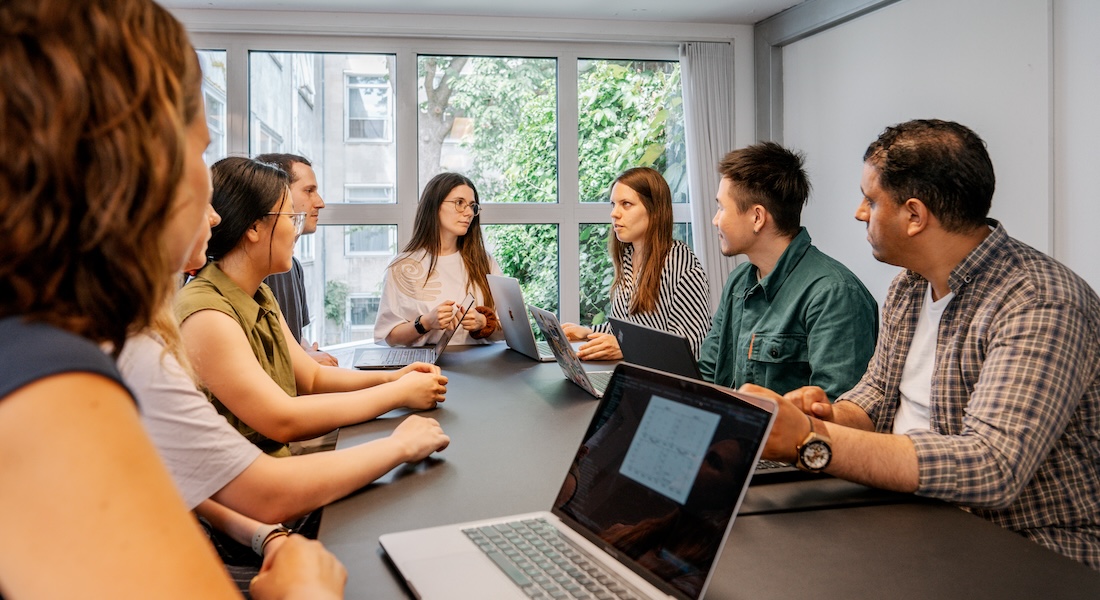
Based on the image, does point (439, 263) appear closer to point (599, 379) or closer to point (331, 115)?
point (599, 379)

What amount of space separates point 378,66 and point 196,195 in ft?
15.5

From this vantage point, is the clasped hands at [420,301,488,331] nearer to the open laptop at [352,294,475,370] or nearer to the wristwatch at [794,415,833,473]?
the open laptop at [352,294,475,370]

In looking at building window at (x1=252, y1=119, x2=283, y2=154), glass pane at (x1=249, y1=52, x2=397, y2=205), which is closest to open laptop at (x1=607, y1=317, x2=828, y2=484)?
glass pane at (x1=249, y1=52, x2=397, y2=205)

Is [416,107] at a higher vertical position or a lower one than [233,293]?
higher

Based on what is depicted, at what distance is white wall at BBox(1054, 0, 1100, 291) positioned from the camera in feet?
10.1

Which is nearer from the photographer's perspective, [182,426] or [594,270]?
[182,426]

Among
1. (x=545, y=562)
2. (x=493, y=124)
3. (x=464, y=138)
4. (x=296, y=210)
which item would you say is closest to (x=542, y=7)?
(x=493, y=124)

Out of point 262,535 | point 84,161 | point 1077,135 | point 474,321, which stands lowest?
point 262,535

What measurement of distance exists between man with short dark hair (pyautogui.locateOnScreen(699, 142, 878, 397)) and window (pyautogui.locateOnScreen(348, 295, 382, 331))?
2.97 metres

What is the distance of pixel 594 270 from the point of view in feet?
17.6

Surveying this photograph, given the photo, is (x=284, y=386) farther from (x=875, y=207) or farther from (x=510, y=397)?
(x=875, y=207)

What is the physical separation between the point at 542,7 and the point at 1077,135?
2.92 m

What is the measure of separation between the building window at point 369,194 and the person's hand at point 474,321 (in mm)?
2136

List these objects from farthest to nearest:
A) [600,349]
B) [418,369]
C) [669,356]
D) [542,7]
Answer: [542,7], [600,349], [418,369], [669,356]
